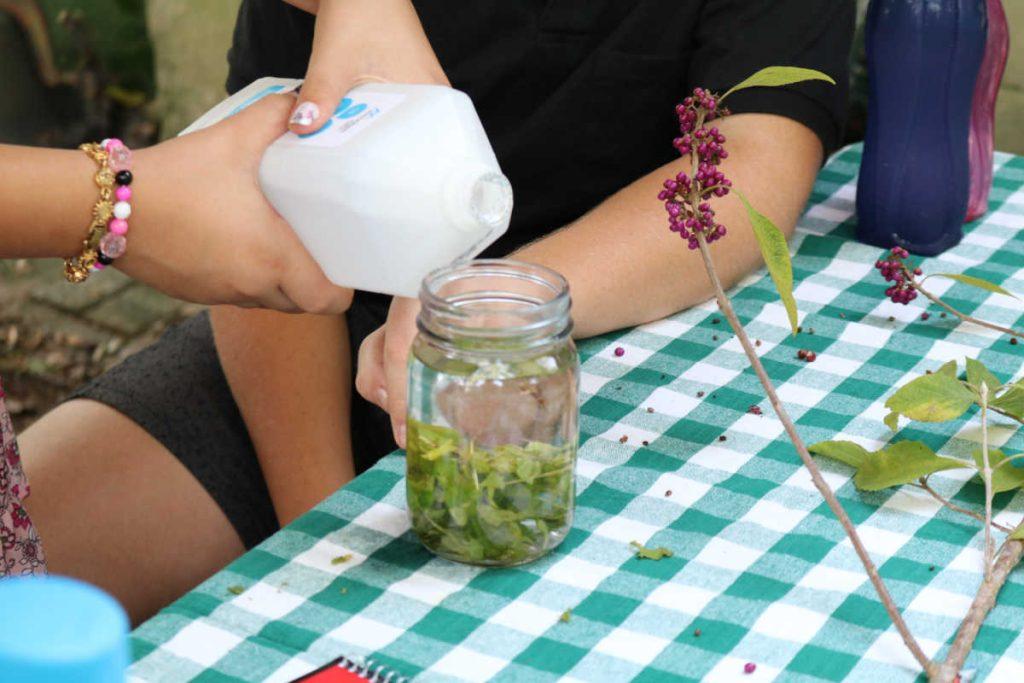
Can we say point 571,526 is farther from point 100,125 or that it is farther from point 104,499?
point 100,125

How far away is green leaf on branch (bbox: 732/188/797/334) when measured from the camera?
31.1 inches

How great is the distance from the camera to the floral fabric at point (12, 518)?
100cm

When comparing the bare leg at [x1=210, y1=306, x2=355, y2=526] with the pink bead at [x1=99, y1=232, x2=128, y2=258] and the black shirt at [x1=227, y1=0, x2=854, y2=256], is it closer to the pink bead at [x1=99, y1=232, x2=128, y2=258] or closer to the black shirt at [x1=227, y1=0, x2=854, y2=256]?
the black shirt at [x1=227, y1=0, x2=854, y2=256]

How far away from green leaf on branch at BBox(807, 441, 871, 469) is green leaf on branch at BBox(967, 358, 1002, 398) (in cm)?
11

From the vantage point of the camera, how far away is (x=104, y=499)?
1.27 meters

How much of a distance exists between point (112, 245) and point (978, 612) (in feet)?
2.14

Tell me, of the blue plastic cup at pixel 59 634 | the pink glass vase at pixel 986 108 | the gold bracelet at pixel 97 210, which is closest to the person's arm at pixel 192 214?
the gold bracelet at pixel 97 210

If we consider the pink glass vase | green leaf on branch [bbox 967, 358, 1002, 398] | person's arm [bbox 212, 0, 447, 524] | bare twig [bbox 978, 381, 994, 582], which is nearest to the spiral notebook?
bare twig [bbox 978, 381, 994, 582]

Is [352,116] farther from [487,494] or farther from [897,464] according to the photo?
[897,464]

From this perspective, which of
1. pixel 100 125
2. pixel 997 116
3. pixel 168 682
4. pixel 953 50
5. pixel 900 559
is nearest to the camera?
pixel 168 682

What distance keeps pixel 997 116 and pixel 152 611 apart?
170 cm

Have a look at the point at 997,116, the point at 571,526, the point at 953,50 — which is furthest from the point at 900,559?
the point at 997,116

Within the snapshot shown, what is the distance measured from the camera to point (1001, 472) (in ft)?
2.99

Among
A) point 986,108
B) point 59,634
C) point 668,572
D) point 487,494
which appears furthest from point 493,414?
point 986,108
